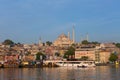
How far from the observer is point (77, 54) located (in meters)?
167

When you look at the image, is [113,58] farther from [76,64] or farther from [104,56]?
[76,64]

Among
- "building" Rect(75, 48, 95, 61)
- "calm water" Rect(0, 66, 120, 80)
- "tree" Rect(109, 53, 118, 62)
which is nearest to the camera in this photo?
"calm water" Rect(0, 66, 120, 80)

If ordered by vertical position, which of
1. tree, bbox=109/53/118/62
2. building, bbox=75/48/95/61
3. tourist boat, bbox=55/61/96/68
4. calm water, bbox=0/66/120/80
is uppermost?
building, bbox=75/48/95/61

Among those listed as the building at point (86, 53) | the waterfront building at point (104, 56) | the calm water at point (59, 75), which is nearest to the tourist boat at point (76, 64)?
the calm water at point (59, 75)

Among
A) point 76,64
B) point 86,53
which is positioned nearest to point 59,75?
point 76,64

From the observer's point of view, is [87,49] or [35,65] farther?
[87,49]

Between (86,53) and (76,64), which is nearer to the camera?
(76,64)

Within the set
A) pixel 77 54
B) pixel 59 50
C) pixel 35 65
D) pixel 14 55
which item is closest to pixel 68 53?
pixel 77 54

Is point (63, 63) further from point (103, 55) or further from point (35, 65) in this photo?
point (103, 55)

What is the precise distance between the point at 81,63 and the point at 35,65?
47.5ft

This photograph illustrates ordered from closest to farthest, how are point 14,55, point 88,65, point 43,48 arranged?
point 88,65, point 14,55, point 43,48

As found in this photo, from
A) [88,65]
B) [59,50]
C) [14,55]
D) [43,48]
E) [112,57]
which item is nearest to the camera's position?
[88,65]

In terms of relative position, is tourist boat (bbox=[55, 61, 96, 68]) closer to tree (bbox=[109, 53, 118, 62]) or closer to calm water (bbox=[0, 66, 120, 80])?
calm water (bbox=[0, 66, 120, 80])

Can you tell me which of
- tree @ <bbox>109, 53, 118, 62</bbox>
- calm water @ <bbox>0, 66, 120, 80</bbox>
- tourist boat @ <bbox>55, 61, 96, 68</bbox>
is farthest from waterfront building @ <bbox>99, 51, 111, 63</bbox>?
calm water @ <bbox>0, 66, 120, 80</bbox>
